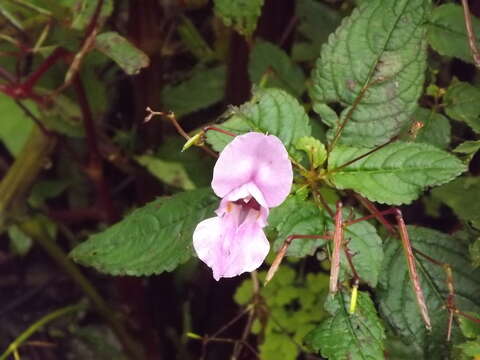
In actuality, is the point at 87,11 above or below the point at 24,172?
above

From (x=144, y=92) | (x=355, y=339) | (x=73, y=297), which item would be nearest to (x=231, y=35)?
(x=144, y=92)

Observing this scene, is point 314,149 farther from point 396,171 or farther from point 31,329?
point 31,329

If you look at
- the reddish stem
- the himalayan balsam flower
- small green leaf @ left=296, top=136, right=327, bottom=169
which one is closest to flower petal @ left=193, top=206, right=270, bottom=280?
the himalayan balsam flower

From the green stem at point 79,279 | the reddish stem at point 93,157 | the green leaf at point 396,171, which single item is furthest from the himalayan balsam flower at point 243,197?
the green stem at point 79,279

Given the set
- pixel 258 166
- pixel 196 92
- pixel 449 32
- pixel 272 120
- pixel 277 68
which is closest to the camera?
pixel 258 166

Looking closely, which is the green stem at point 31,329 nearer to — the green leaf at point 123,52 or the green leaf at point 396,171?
the green leaf at point 123,52

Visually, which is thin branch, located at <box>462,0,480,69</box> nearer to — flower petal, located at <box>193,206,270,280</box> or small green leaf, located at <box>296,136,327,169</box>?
small green leaf, located at <box>296,136,327,169</box>

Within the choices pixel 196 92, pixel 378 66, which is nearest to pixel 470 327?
pixel 378 66
